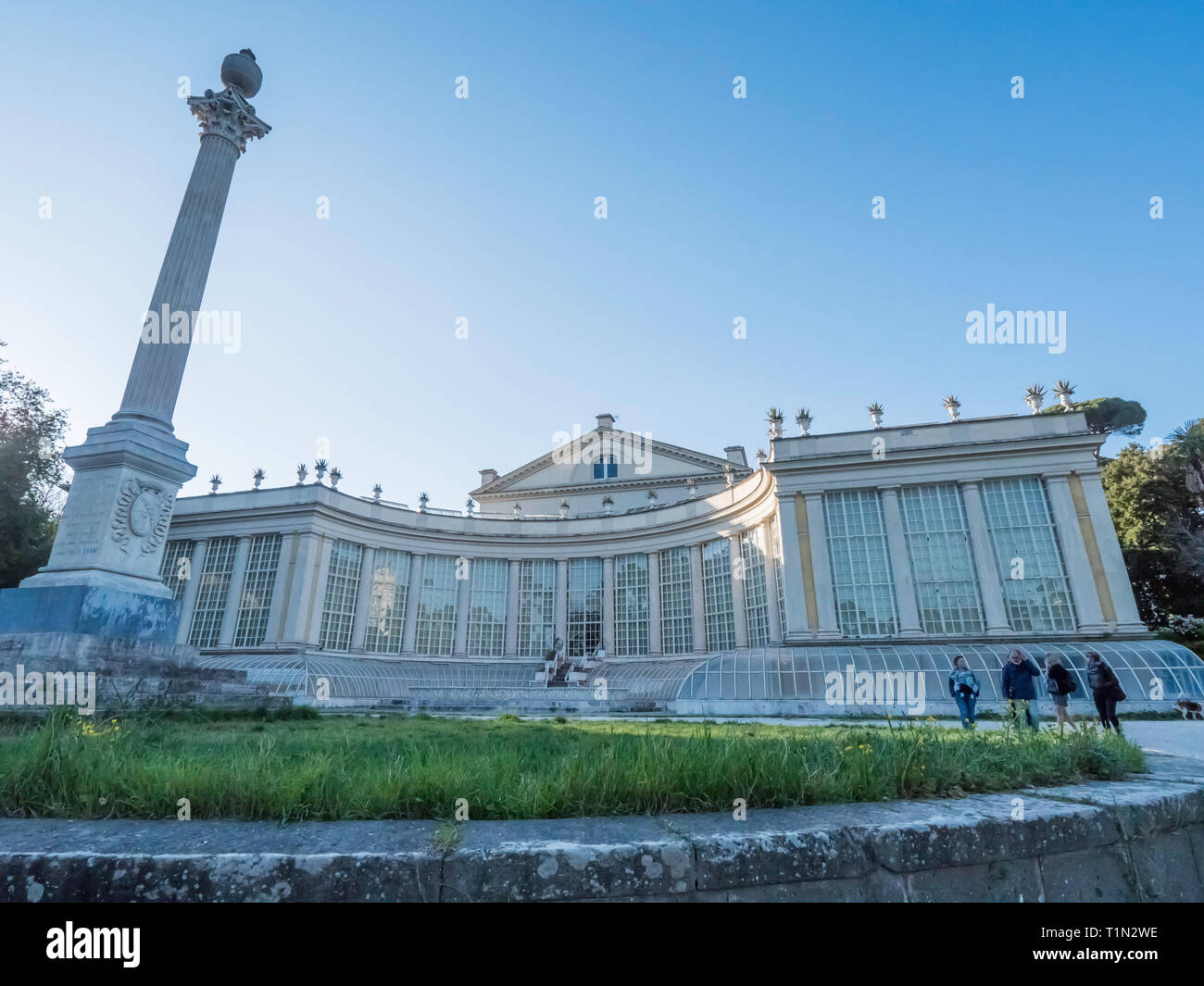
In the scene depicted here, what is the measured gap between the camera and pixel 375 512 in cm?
3719

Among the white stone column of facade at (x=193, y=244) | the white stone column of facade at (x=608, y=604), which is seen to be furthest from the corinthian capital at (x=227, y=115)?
the white stone column of facade at (x=608, y=604)

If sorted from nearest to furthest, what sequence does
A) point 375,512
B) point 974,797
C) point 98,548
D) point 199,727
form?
1. point 974,797
2. point 199,727
3. point 98,548
4. point 375,512

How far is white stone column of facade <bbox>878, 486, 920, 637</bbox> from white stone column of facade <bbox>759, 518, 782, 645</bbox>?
5278mm

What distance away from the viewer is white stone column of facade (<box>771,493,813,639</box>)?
27266 mm

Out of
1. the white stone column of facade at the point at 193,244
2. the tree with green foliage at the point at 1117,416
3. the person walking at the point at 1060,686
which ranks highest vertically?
the tree with green foliage at the point at 1117,416

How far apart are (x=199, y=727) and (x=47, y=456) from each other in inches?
1196

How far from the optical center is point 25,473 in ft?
92.1

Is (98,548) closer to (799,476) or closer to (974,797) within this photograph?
(974,797)

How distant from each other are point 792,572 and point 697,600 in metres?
8.31

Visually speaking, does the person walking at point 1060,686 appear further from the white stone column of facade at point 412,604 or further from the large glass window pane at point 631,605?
the white stone column of facade at point 412,604

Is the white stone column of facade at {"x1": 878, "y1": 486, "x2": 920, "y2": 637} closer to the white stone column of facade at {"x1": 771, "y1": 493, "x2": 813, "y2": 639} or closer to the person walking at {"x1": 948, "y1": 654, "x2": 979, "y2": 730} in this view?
the white stone column of facade at {"x1": 771, "y1": 493, "x2": 813, "y2": 639}

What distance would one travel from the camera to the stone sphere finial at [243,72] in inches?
742

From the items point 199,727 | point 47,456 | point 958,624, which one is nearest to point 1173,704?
point 958,624

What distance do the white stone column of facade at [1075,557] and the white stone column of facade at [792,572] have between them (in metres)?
10.8
